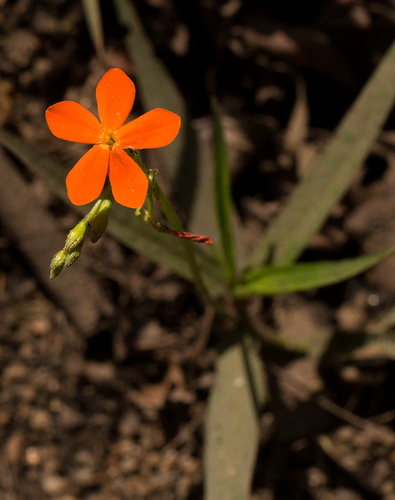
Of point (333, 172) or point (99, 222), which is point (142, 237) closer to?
point (99, 222)

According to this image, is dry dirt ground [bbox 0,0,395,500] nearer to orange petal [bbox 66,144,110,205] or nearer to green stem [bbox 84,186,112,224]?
green stem [bbox 84,186,112,224]

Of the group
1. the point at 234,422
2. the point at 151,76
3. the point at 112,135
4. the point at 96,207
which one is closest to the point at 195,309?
the point at 234,422

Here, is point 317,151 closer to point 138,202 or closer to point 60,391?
point 138,202

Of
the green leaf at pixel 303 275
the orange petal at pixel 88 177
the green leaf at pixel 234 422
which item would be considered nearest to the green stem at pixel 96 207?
the orange petal at pixel 88 177

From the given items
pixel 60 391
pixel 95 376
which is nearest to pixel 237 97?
pixel 95 376

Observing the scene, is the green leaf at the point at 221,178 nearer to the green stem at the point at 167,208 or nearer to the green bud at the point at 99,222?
the green stem at the point at 167,208

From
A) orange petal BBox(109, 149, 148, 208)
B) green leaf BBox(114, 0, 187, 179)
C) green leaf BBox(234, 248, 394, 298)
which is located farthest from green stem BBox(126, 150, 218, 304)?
green leaf BBox(114, 0, 187, 179)
